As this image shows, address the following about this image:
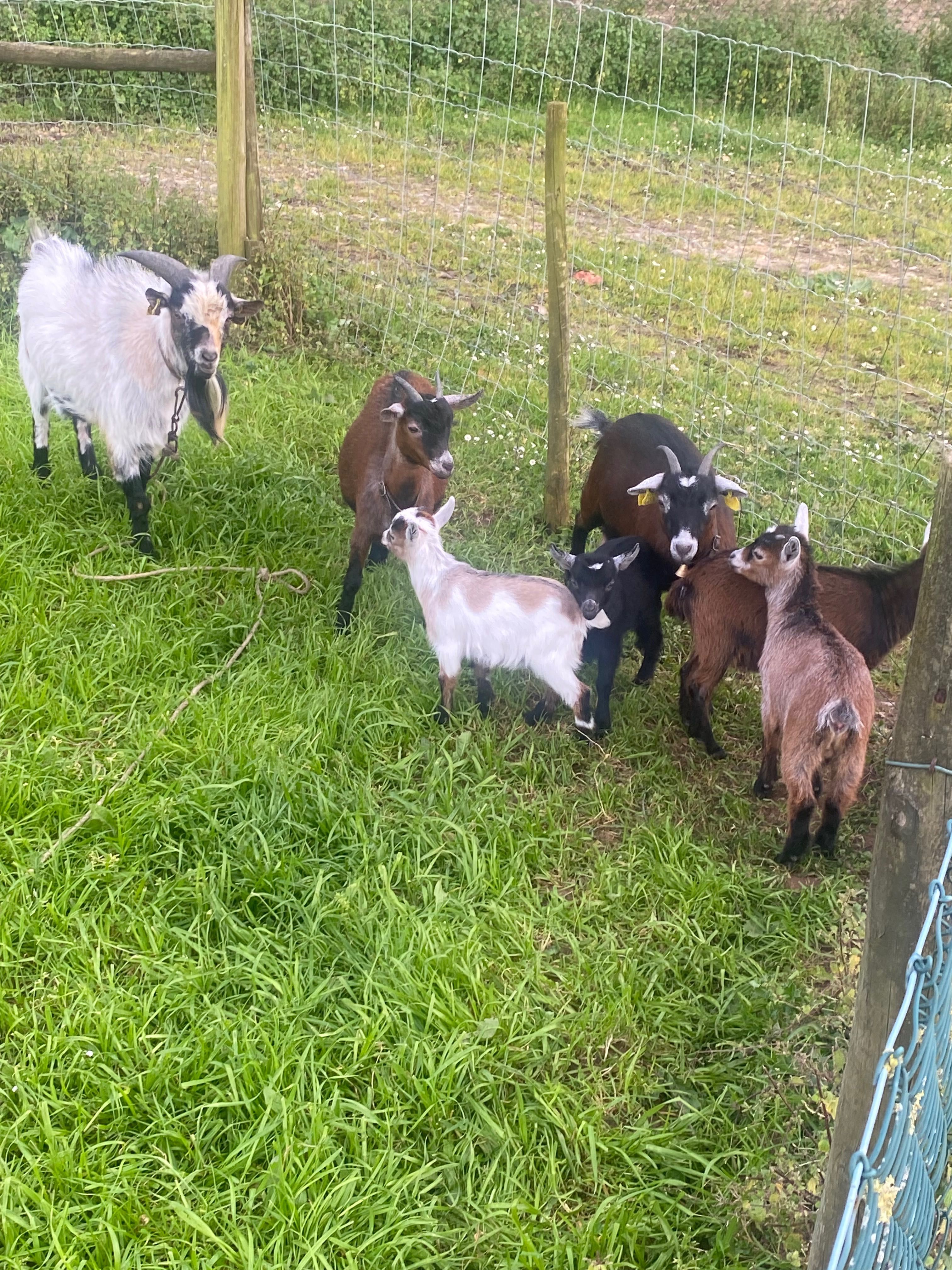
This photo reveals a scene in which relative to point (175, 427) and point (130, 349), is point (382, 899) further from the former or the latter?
point (130, 349)

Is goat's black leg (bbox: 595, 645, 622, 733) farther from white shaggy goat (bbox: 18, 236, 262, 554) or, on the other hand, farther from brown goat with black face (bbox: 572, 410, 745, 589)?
white shaggy goat (bbox: 18, 236, 262, 554)

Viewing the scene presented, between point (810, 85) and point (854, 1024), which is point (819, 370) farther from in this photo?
point (810, 85)

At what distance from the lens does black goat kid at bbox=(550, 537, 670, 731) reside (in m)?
4.05

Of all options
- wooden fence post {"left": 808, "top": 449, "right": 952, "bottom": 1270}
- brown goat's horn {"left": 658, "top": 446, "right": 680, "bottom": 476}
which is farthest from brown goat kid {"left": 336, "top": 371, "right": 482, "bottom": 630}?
wooden fence post {"left": 808, "top": 449, "right": 952, "bottom": 1270}

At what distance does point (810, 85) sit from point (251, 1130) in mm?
12931

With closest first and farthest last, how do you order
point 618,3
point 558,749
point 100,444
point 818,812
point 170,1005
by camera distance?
point 170,1005, point 818,812, point 558,749, point 100,444, point 618,3

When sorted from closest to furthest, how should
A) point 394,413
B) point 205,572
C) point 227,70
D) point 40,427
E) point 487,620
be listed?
1. point 487,620
2. point 394,413
3. point 205,572
4. point 40,427
5. point 227,70

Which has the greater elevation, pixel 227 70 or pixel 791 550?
pixel 227 70

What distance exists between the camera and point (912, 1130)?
1.86m

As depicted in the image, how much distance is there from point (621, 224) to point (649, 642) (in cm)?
584

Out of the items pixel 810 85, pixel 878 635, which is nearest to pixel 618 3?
pixel 810 85

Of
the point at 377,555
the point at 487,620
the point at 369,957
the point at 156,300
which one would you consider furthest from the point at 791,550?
the point at 156,300

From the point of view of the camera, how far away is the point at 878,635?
13.6ft

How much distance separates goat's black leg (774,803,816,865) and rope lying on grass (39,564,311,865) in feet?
6.96
